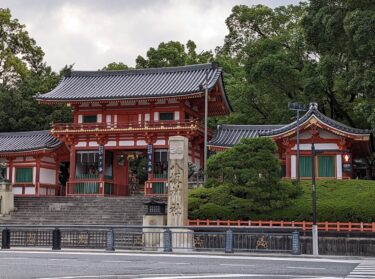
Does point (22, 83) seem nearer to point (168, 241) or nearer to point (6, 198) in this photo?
point (6, 198)

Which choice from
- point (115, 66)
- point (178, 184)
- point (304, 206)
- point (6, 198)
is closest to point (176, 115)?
point (6, 198)

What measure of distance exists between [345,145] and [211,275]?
81.6 ft

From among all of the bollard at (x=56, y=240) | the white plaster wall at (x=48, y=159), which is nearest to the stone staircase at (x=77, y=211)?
the white plaster wall at (x=48, y=159)

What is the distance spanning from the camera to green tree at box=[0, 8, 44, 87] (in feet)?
211

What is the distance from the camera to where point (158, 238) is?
2633 centimetres

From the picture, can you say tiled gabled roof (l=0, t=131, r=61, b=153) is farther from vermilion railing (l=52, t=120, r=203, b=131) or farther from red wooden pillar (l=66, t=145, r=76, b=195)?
vermilion railing (l=52, t=120, r=203, b=131)

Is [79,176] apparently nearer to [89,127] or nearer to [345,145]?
[89,127]

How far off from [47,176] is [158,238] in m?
20.8

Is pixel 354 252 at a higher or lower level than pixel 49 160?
lower

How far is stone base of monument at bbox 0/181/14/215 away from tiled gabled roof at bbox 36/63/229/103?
9.01m

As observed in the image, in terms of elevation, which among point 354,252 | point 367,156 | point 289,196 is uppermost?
point 367,156

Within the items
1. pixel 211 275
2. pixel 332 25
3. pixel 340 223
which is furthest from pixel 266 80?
pixel 211 275

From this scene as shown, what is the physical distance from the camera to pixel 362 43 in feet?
97.3

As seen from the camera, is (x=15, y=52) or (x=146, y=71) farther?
(x=15, y=52)
